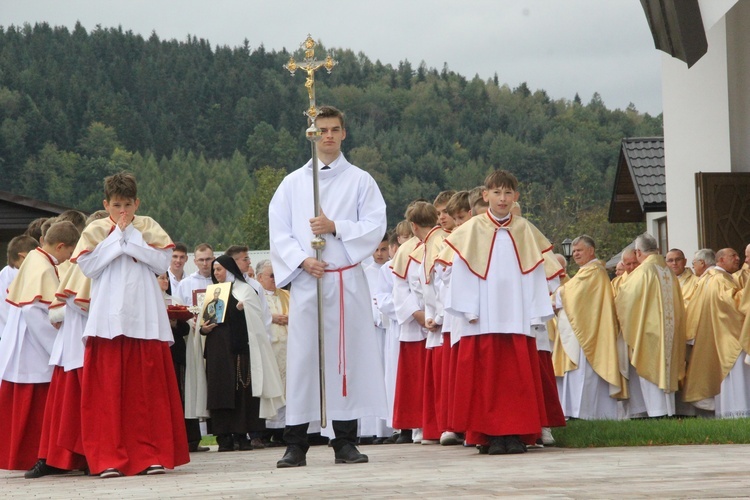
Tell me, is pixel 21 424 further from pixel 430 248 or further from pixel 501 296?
pixel 430 248

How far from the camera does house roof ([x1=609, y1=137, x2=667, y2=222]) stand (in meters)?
27.0

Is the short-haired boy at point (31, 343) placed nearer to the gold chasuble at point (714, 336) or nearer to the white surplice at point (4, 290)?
the white surplice at point (4, 290)

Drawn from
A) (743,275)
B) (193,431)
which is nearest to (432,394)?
(193,431)

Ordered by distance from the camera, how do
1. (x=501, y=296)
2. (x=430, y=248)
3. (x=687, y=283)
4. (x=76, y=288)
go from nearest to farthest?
1. (x=76, y=288)
2. (x=501, y=296)
3. (x=430, y=248)
4. (x=687, y=283)

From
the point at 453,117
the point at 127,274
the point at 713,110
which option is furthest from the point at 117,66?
the point at 127,274

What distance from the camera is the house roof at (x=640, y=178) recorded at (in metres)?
27.0

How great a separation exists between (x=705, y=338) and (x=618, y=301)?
3.57 feet

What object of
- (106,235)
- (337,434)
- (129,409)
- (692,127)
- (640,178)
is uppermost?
(640,178)

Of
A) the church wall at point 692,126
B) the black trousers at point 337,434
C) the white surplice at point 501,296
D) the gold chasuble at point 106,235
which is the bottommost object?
the black trousers at point 337,434

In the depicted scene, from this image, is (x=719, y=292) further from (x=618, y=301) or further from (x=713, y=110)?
(x=713, y=110)

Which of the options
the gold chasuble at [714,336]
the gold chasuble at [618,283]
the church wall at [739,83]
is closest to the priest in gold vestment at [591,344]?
the gold chasuble at [618,283]

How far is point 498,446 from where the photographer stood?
8.54 meters

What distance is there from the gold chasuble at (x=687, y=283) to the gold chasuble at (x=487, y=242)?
224 inches

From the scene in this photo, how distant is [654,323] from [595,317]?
66 cm
